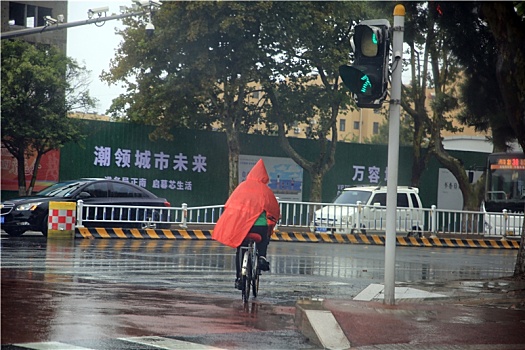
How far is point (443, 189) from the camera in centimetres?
4425

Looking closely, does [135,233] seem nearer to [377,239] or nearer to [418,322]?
[377,239]

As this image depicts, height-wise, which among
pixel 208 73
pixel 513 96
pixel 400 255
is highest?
pixel 208 73

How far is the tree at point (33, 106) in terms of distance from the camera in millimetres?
31359

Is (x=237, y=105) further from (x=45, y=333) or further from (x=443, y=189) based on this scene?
(x=45, y=333)

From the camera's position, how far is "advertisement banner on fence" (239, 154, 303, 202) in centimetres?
3816

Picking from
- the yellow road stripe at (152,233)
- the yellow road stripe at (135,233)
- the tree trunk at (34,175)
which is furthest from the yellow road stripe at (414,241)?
the tree trunk at (34,175)

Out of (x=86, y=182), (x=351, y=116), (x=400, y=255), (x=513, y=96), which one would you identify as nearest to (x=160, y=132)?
(x=86, y=182)

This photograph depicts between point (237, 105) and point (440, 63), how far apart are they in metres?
9.19

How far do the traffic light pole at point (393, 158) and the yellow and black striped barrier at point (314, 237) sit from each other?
1419 cm

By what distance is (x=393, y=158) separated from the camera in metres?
9.77

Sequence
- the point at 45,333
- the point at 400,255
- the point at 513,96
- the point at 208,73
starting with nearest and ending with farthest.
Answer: the point at 45,333
the point at 513,96
the point at 400,255
the point at 208,73

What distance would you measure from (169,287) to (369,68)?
434 centimetres

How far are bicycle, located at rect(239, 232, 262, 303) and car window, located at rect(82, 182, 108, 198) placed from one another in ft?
A: 43.7

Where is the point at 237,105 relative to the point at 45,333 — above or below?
above
